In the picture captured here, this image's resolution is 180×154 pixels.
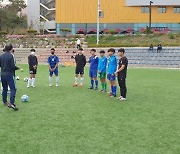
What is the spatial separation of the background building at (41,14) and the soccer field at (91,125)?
203ft

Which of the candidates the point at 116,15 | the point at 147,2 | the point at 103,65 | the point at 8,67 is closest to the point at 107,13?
the point at 116,15

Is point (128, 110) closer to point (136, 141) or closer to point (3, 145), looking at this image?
point (136, 141)

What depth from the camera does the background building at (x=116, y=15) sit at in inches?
2452

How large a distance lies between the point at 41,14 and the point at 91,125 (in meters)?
69.8

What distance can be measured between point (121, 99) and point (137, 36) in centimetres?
3229

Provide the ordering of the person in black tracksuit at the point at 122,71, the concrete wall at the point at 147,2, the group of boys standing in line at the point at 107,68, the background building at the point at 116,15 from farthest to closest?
the background building at the point at 116,15, the concrete wall at the point at 147,2, the group of boys standing in line at the point at 107,68, the person in black tracksuit at the point at 122,71

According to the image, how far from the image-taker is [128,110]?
30.0ft

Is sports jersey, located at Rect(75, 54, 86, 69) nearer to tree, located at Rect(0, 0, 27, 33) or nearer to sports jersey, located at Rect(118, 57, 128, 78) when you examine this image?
sports jersey, located at Rect(118, 57, 128, 78)

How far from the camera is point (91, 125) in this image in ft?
24.5

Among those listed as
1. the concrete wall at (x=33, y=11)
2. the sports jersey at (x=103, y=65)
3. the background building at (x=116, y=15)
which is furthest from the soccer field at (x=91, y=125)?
the concrete wall at (x=33, y=11)

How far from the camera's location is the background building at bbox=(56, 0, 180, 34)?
62281mm

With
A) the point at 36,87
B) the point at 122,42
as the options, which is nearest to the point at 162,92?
the point at 36,87

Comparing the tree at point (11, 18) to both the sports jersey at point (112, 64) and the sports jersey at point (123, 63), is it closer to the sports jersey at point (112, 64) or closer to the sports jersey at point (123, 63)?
the sports jersey at point (112, 64)

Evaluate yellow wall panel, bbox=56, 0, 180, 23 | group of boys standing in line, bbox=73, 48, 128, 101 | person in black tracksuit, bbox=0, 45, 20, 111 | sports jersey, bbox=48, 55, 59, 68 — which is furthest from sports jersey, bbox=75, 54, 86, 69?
yellow wall panel, bbox=56, 0, 180, 23
